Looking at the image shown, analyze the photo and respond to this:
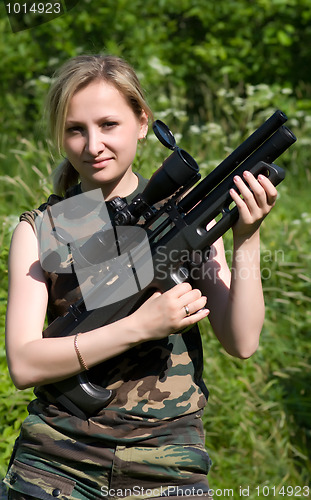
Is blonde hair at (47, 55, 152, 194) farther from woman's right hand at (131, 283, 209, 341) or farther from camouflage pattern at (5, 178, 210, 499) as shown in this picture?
woman's right hand at (131, 283, 209, 341)

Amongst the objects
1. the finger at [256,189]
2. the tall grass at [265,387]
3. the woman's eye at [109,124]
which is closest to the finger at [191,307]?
the finger at [256,189]

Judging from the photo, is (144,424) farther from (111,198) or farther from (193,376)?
(111,198)

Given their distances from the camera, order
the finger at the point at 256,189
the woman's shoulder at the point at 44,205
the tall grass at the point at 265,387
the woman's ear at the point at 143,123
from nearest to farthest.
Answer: the finger at the point at 256,189 < the woman's shoulder at the point at 44,205 < the woman's ear at the point at 143,123 < the tall grass at the point at 265,387

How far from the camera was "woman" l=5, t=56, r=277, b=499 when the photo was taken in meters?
2.14

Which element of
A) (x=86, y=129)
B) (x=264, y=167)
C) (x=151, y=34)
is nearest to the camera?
(x=264, y=167)

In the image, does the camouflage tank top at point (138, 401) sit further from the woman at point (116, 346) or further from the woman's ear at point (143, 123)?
the woman's ear at point (143, 123)

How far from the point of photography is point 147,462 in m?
2.17

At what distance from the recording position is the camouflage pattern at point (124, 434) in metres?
2.17

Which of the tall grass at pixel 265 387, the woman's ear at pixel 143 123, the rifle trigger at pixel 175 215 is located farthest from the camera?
the tall grass at pixel 265 387

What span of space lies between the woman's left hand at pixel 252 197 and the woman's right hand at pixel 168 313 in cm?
29

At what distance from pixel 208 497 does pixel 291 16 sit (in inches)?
278

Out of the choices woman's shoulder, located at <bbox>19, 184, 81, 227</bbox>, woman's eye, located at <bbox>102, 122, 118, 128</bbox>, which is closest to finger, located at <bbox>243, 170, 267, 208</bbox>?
woman's eye, located at <bbox>102, 122, 118, 128</bbox>

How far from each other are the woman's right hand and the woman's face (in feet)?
1.55

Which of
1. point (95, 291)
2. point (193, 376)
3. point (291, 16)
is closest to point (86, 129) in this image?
point (95, 291)
